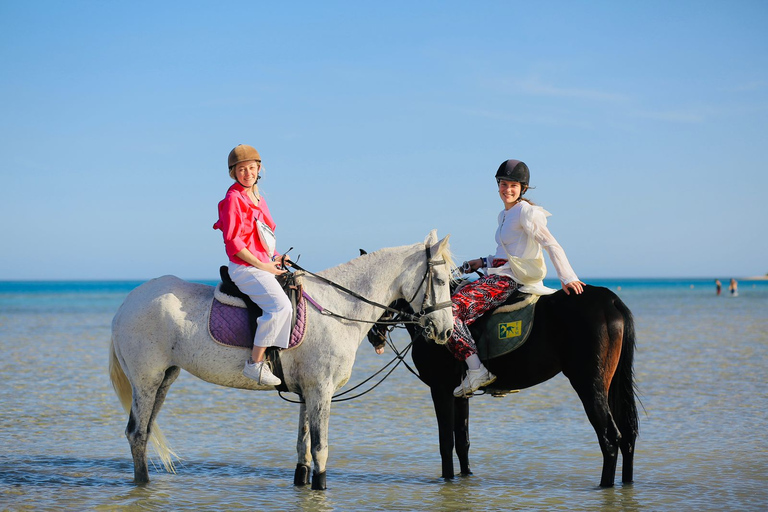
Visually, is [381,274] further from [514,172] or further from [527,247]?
[514,172]

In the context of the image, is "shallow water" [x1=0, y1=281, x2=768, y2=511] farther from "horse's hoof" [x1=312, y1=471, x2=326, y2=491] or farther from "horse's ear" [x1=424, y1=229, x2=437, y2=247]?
"horse's ear" [x1=424, y1=229, x2=437, y2=247]

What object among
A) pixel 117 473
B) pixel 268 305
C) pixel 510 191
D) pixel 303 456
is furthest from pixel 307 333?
pixel 117 473

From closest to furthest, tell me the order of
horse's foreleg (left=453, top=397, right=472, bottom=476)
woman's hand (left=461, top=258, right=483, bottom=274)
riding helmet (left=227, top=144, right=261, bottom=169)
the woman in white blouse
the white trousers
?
the white trousers
riding helmet (left=227, top=144, right=261, bottom=169)
the woman in white blouse
woman's hand (left=461, top=258, right=483, bottom=274)
horse's foreleg (left=453, top=397, right=472, bottom=476)

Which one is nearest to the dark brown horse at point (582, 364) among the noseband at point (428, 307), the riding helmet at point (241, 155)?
the noseband at point (428, 307)

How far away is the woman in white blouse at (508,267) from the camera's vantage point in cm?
607

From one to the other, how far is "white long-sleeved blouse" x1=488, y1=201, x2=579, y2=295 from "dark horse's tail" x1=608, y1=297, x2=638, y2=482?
24.6 inches

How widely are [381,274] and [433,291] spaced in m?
0.47

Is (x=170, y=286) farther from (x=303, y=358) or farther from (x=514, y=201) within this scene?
(x=514, y=201)

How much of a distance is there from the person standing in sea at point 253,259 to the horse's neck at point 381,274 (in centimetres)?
58

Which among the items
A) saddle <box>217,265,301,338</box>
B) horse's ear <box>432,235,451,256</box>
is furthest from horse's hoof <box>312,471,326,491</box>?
horse's ear <box>432,235,451,256</box>

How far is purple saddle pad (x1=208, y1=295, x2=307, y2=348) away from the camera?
18.8 feet

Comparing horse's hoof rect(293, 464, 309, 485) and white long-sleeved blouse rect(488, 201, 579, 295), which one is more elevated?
white long-sleeved blouse rect(488, 201, 579, 295)

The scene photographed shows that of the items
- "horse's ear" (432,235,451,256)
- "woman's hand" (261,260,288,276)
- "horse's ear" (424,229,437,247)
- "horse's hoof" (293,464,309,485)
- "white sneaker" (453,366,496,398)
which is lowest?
"horse's hoof" (293,464,309,485)

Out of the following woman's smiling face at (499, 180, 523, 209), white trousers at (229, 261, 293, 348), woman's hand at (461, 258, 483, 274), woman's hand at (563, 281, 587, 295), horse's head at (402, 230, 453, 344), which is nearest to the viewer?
white trousers at (229, 261, 293, 348)
